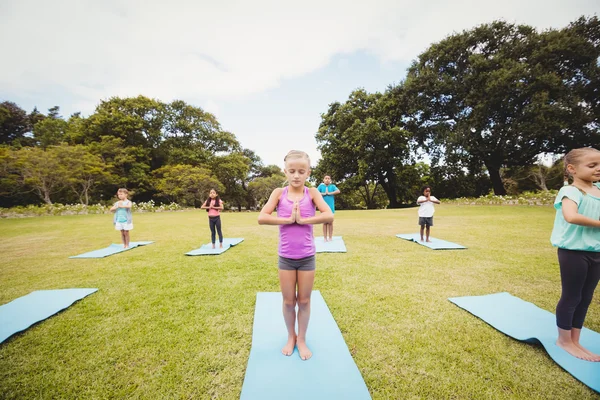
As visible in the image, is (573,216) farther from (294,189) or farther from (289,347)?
(289,347)

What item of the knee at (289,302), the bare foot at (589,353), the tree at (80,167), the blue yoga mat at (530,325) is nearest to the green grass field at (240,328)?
the blue yoga mat at (530,325)

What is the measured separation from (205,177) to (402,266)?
83.6ft

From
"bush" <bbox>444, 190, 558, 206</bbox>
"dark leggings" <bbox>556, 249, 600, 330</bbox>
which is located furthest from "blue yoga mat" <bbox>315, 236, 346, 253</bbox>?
"bush" <bbox>444, 190, 558, 206</bbox>

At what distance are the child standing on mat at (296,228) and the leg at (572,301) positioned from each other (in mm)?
2393

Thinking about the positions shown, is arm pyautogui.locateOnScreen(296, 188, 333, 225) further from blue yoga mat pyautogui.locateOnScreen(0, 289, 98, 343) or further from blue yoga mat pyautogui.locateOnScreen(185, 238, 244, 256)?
blue yoga mat pyautogui.locateOnScreen(185, 238, 244, 256)

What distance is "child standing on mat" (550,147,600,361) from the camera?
2154 millimetres

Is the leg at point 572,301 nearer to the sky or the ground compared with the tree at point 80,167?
nearer to the ground

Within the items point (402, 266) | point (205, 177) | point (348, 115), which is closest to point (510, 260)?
point (402, 266)

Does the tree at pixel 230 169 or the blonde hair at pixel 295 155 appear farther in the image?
the tree at pixel 230 169

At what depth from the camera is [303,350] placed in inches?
94.9

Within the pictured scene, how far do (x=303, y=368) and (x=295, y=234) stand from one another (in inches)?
51.6

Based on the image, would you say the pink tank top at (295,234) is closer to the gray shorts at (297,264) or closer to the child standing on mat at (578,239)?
the gray shorts at (297,264)

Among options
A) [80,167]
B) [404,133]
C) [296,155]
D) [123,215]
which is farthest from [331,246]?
[80,167]

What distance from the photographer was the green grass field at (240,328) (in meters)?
2.07
